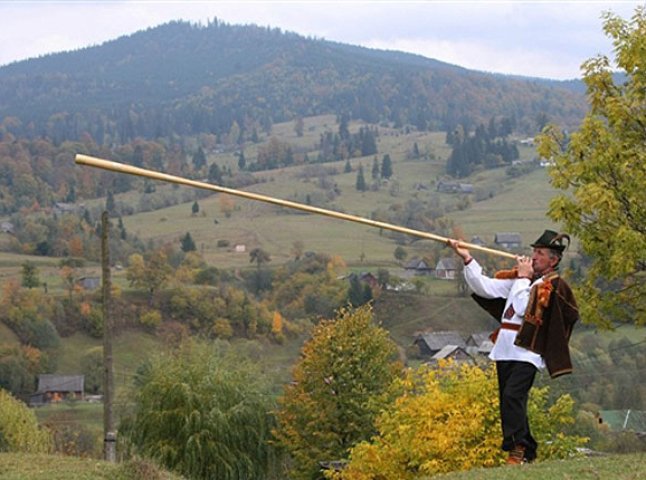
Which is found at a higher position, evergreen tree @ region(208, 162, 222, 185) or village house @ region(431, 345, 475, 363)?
evergreen tree @ region(208, 162, 222, 185)

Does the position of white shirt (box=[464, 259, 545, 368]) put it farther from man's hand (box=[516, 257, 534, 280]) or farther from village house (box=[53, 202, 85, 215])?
village house (box=[53, 202, 85, 215])

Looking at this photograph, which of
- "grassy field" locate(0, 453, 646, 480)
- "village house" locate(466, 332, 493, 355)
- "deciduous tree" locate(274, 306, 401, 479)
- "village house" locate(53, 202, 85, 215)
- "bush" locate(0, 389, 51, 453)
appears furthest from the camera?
"village house" locate(53, 202, 85, 215)

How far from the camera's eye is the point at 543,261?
34.8 ft

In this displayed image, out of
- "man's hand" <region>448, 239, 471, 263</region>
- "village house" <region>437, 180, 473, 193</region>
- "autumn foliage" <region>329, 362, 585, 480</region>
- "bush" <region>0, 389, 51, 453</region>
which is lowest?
"village house" <region>437, 180, 473, 193</region>

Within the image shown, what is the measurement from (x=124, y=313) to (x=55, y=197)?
277 ft

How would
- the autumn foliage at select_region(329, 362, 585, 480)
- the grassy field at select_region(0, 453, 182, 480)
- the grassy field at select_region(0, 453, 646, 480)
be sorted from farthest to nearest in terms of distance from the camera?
the autumn foliage at select_region(329, 362, 585, 480)
the grassy field at select_region(0, 453, 182, 480)
the grassy field at select_region(0, 453, 646, 480)

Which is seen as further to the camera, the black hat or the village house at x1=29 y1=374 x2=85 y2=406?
the village house at x1=29 y1=374 x2=85 y2=406

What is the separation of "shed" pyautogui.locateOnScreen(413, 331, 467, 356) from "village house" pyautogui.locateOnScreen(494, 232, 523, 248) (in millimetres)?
30992

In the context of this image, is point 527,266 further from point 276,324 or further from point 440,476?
Result: point 276,324

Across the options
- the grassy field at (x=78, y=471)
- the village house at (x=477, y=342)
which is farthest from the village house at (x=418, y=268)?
the grassy field at (x=78, y=471)

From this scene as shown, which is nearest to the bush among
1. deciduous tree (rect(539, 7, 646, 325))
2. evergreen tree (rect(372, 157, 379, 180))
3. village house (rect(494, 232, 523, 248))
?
deciduous tree (rect(539, 7, 646, 325))

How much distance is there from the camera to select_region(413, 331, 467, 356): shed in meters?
82.7

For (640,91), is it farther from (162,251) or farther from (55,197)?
(55,197)

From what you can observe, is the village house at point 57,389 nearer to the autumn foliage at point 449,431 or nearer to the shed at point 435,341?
the shed at point 435,341
